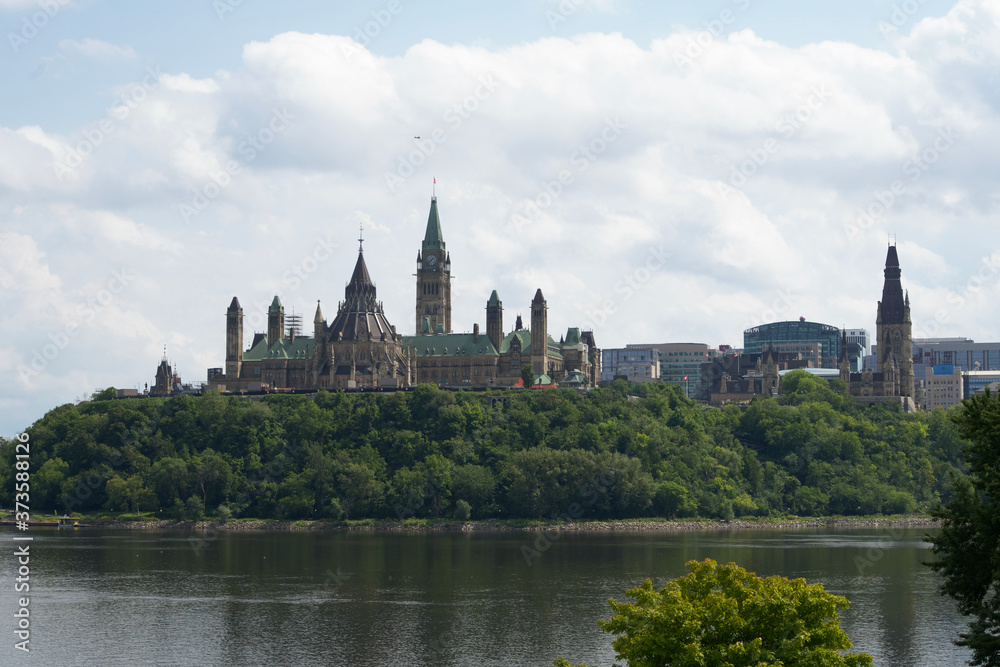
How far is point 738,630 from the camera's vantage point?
123 ft

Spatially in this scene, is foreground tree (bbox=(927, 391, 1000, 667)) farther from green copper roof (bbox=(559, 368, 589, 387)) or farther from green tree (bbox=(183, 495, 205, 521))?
green copper roof (bbox=(559, 368, 589, 387))

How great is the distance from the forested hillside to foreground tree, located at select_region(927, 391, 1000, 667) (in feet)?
374

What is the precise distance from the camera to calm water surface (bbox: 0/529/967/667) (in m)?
69.1

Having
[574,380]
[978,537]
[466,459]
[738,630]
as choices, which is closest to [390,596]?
[738,630]

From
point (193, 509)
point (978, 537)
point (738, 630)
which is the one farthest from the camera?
point (193, 509)

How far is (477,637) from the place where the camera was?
238 ft

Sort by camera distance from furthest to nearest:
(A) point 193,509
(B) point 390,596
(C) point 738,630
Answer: (A) point 193,509
(B) point 390,596
(C) point 738,630

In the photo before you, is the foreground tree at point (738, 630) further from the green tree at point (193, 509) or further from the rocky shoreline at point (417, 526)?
the green tree at point (193, 509)

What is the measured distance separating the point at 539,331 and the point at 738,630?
16137 centimetres

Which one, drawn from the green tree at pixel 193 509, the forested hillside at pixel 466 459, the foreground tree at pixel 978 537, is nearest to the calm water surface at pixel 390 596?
the green tree at pixel 193 509

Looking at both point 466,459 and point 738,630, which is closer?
point 738,630

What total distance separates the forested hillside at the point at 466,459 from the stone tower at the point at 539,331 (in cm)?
1319

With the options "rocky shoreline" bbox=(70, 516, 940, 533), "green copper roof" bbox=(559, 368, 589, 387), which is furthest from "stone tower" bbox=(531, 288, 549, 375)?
"rocky shoreline" bbox=(70, 516, 940, 533)

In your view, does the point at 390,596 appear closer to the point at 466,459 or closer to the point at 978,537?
the point at 978,537
